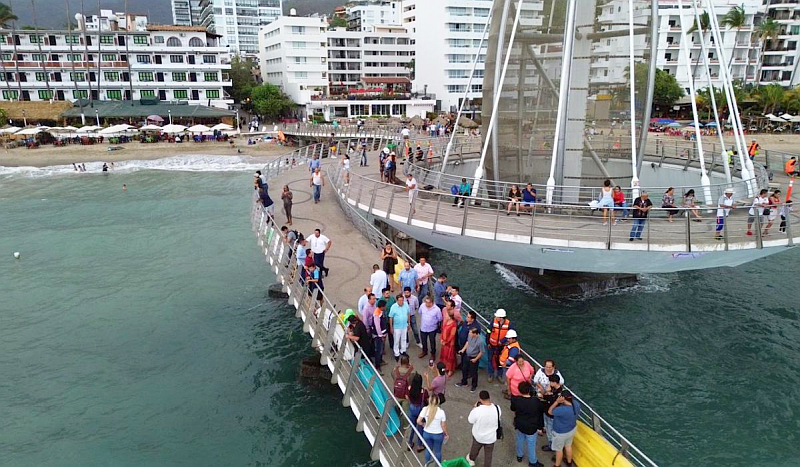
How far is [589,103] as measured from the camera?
73.0ft

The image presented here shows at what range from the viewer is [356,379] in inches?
409

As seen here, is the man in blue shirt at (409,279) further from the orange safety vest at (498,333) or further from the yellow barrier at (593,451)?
the yellow barrier at (593,451)

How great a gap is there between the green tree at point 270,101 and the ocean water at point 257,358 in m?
50.9

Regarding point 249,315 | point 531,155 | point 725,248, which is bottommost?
point 249,315

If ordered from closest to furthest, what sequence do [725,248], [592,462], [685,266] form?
1. [592,462]
2. [725,248]
3. [685,266]

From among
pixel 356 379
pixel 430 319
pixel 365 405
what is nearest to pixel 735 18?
pixel 430 319

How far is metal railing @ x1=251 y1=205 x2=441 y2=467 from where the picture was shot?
8.61 meters

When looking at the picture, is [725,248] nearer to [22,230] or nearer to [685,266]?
[685,266]

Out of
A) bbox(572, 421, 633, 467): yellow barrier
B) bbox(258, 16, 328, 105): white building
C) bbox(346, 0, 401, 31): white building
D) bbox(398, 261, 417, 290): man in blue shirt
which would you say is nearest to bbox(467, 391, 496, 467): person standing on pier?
bbox(572, 421, 633, 467): yellow barrier

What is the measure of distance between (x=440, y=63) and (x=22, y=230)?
203 feet

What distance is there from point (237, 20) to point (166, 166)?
492 feet

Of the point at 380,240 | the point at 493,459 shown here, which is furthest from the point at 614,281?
the point at 493,459

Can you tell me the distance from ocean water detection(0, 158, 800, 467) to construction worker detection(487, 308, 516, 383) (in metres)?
4.50

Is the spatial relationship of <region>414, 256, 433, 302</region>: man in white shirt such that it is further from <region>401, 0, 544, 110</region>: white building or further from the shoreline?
<region>401, 0, 544, 110</region>: white building
